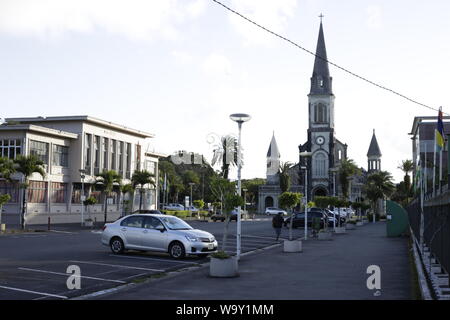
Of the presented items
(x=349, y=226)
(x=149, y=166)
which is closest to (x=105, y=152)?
(x=149, y=166)

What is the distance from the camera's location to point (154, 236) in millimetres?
19000

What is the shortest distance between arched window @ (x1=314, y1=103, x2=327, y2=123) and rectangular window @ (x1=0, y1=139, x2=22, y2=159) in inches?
2519

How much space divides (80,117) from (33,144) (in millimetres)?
6383

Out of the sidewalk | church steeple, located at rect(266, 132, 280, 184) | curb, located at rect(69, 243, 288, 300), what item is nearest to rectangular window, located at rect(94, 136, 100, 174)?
the sidewalk

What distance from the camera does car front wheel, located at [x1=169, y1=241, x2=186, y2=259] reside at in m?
18.5

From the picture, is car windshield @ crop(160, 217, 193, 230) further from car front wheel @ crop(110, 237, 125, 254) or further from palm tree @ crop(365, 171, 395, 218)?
palm tree @ crop(365, 171, 395, 218)

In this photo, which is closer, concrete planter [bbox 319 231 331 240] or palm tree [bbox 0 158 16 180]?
concrete planter [bbox 319 231 331 240]

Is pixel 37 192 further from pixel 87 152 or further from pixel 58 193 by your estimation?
pixel 87 152

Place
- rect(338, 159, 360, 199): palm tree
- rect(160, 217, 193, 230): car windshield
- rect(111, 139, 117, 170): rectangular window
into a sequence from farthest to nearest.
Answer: rect(338, 159, 360, 199): palm tree < rect(111, 139, 117, 170): rectangular window < rect(160, 217, 193, 230): car windshield

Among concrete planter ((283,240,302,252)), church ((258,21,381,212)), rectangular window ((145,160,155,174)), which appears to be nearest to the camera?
concrete planter ((283,240,302,252))

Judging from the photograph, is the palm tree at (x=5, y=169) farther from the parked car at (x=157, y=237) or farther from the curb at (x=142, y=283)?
the curb at (x=142, y=283)

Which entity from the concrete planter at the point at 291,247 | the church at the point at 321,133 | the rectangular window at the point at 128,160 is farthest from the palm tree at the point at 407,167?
the concrete planter at the point at 291,247

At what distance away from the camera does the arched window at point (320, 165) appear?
99.6 metres
